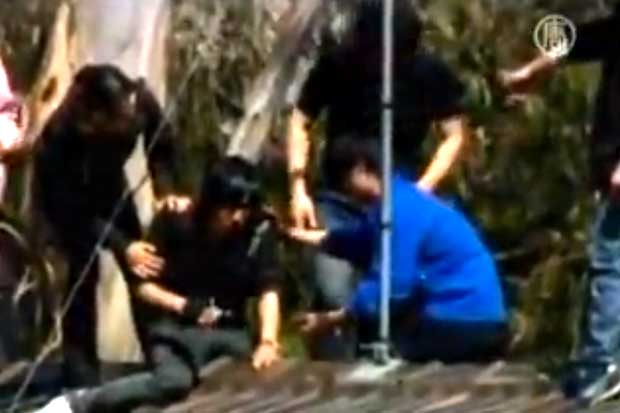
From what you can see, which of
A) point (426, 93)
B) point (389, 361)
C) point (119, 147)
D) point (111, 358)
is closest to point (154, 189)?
point (111, 358)

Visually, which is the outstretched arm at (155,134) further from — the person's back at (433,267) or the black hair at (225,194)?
the person's back at (433,267)

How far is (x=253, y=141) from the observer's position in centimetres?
1258

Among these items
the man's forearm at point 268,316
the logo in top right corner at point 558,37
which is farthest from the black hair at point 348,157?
the logo in top right corner at point 558,37

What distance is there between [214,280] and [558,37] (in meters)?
1.52

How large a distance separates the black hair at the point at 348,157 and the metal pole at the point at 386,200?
0.25m

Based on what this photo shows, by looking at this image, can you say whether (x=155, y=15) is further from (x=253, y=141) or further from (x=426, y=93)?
(x=426, y=93)

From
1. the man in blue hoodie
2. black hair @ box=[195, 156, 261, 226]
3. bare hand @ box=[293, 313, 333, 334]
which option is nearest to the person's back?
the man in blue hoodie

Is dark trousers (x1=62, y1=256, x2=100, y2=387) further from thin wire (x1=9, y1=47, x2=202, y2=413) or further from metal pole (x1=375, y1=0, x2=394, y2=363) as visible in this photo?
metal pole (x1=375, y1=0, x2=394, y2=363)

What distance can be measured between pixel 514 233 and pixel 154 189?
3.11 meters

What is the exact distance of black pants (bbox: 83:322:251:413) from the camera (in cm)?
807

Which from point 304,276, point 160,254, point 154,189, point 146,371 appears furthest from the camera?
point 304,276

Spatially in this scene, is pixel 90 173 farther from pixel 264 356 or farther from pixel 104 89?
pixel 264 356

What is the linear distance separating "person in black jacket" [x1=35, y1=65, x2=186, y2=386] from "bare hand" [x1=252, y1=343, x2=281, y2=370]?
3.29 ft

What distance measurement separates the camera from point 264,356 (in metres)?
8.33
